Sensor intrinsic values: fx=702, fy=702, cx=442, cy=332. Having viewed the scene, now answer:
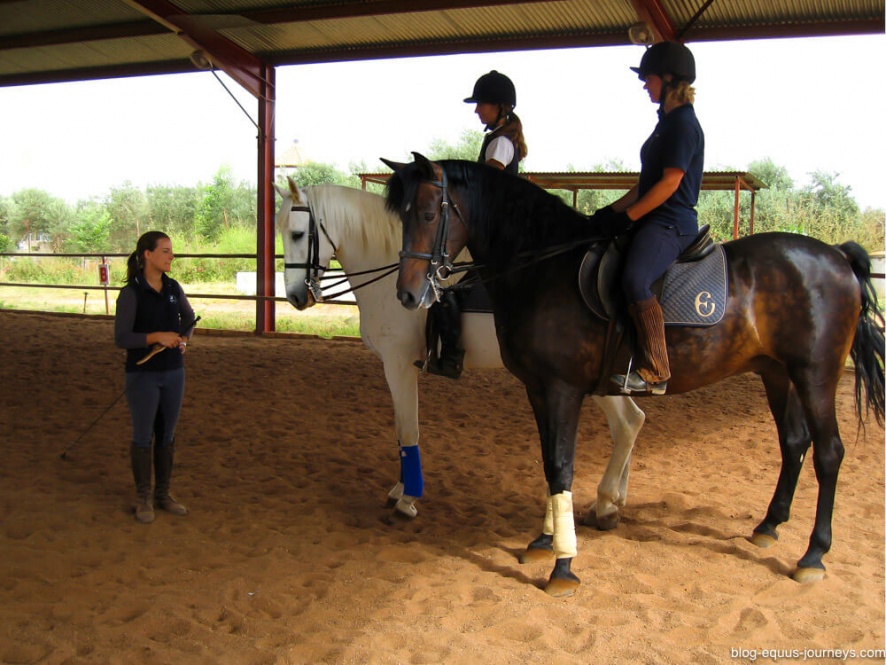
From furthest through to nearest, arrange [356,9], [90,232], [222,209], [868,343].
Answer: [222,209] → [90,232] → [356,9] → [868,343]

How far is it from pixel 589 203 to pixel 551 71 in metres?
16.4

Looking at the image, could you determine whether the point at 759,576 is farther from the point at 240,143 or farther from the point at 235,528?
the point at 240,143

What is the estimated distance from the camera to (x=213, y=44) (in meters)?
10.4

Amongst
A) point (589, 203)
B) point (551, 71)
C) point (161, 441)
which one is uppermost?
point (551, 71)

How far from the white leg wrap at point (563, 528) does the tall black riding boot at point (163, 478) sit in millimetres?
2240

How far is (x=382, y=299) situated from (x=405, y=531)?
132 centimetres

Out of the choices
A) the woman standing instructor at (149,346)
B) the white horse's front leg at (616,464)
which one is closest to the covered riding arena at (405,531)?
the white horse's front leg at (616,464)

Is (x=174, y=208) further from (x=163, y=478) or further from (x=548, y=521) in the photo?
(x=548, y=521)

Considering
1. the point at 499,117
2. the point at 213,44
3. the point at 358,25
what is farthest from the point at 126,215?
the point at 499,117

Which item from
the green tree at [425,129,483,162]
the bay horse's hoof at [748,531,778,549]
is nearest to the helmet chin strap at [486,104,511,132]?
the bay horse's hoof at [748,531,778,549]

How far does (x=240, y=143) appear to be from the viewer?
1411 inches

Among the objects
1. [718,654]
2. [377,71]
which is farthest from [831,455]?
[377,71]

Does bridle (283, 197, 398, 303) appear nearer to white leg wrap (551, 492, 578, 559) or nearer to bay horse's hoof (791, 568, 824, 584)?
white leg wrap (551, 492, 578, 559)

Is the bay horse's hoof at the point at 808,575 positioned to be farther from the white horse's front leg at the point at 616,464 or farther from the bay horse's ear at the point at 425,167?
the bay horse's ear at the point at 425,167
